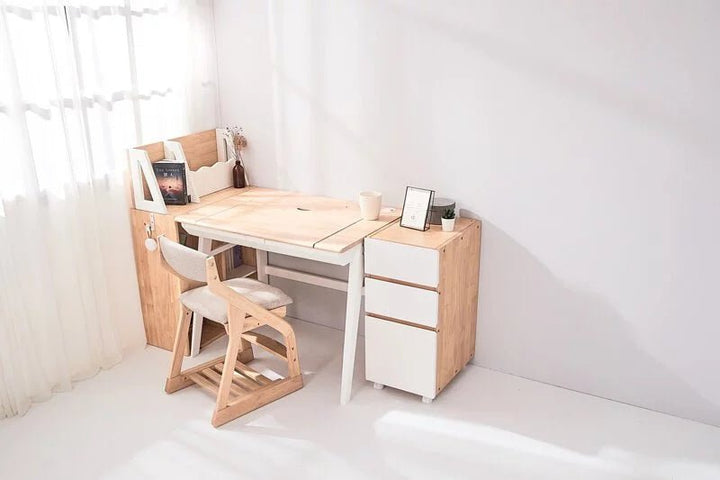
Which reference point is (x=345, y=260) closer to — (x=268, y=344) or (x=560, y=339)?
(x=268, y=344)

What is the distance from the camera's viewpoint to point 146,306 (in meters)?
3.39

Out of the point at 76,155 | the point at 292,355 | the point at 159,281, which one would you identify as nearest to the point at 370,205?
the point at 292,355

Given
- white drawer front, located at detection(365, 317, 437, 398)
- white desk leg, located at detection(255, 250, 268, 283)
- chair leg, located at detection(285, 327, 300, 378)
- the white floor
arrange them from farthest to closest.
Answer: white desk leg, located at detection(255, 250, 268, 283)
chair leg, located at detection(285, 327, 300, 378)
white drawer front, located at detection(365, 317, 437, 398)
the white floor

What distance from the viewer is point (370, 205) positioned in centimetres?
301

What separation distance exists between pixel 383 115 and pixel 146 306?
1.47 meters

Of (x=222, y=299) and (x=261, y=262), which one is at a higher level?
(x=222, y=299)

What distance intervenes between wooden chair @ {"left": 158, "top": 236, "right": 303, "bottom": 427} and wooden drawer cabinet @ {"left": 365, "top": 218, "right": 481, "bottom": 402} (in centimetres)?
38

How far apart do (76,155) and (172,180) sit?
43 cm

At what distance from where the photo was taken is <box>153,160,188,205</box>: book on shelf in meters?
3.19

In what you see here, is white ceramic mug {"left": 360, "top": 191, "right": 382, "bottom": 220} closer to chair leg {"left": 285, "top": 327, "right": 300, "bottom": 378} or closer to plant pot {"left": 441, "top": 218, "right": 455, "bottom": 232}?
plant pot {"left": 441, "top": 218, "right": 455, "bottom": 232}

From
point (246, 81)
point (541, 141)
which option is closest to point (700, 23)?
point (541, 141)

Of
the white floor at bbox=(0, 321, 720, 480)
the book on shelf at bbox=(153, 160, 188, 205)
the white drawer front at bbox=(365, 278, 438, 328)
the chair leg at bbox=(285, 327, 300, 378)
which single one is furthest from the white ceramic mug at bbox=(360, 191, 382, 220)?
the book on shelf at bbox=(153, 160, 188, 205)

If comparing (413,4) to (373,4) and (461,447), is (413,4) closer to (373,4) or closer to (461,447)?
(373,4)

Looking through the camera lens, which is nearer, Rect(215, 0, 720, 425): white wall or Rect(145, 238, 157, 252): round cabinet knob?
Rect(215, 0, 720, 425): white wall
